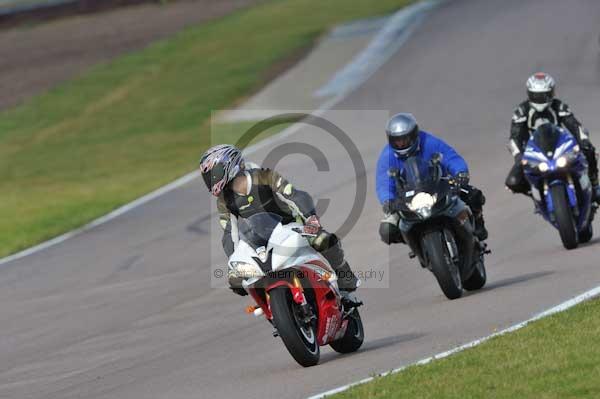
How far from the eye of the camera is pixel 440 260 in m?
11.5

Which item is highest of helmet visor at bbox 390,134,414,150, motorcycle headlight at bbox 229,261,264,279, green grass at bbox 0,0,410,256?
motorcycle headlight at bbox 229,261,264,279

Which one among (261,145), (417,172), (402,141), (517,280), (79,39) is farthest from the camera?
(79,39)

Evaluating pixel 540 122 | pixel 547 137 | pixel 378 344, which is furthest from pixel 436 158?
pixel 540 122

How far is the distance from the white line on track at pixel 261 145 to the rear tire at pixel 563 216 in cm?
932

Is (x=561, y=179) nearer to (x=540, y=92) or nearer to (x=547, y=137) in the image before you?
(x=547, y=137)

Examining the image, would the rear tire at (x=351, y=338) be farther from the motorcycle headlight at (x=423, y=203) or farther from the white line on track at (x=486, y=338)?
the motorcycle headlight at (x=423, y=203)

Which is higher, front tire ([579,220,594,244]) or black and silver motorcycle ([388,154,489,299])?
black and silver motorcycle ([388,154,489,299])

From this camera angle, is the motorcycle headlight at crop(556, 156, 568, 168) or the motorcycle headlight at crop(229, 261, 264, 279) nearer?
the motorcycle headlight at crop(229, 261, 264, 279)

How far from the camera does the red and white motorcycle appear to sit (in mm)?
9281

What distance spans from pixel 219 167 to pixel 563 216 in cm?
524

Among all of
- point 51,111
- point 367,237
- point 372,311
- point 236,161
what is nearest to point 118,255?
point 367,237

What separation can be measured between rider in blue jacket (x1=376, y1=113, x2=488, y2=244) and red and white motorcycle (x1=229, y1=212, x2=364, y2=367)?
2.16 m

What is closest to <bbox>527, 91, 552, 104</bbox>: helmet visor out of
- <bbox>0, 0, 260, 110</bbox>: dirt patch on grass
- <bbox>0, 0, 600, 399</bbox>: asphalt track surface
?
<bbox>0, 0, 600, 399</bbox>: asphalt track surface

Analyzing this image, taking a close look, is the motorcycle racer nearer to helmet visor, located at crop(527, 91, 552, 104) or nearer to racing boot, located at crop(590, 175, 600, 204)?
helmet visor, located at crop(527, 91, 552, 104)
